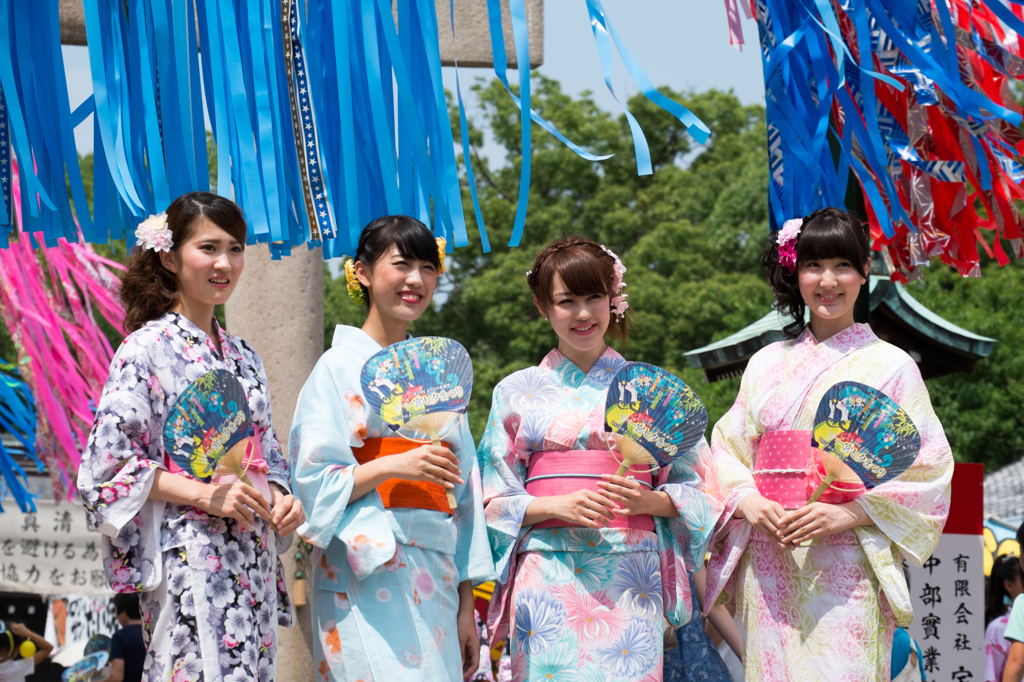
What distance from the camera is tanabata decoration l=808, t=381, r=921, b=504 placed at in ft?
9.27

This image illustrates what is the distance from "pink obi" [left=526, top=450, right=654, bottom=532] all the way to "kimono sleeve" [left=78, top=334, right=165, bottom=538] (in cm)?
111

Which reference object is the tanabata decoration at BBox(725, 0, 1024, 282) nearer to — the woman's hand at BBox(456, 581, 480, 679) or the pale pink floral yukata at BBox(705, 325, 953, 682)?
the pale pink floral yukata at BBox(705, 325, 953, 682)

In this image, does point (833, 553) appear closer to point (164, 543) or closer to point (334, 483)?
point (334, 483)

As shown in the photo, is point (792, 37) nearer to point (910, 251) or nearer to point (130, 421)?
point (910, 251)

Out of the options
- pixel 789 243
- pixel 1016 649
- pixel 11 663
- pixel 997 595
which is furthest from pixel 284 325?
pixel 997 595

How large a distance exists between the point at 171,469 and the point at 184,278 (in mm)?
552

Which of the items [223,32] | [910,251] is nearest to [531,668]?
[223,32]

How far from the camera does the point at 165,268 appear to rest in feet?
9.30

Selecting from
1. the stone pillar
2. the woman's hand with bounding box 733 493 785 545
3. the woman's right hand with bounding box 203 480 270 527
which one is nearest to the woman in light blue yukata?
the woman's right hand with bounding box 203 480 270 527

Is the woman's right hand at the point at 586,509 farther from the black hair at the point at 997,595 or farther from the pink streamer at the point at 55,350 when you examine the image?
the black hair at the point at 997,595

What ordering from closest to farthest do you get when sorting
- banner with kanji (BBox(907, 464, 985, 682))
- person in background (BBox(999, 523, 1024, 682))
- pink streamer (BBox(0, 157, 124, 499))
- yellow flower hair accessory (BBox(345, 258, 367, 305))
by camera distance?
yellow flower hair accessory (BBox(345, 258, 367, 305)), person in background (BBox(999, 523, 1024, 682)), banner with kanji (BBox(907, 464, 985, 682)), pink streamer (BBox(0, 157, 124, 499))

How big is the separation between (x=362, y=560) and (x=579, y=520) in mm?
628

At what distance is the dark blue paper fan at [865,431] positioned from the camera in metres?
2.82

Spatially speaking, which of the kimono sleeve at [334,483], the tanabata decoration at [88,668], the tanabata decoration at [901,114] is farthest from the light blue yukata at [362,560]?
the tanabata decoration at [88,668]
